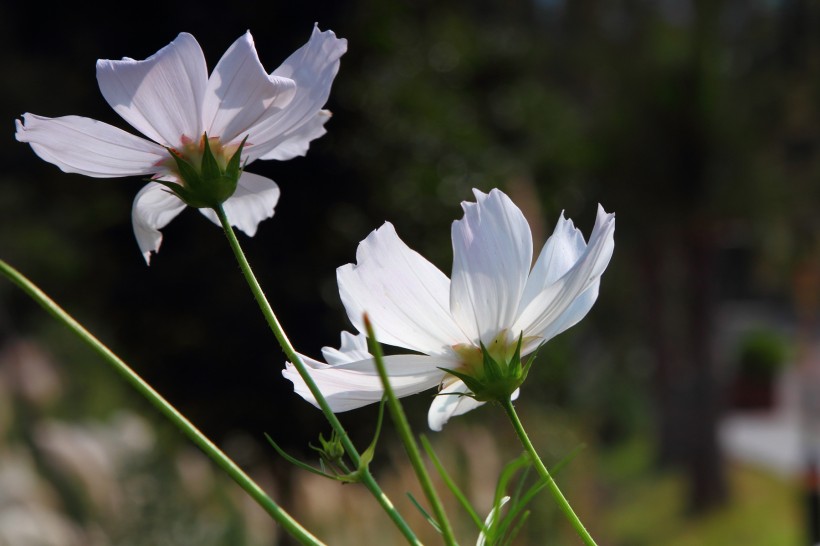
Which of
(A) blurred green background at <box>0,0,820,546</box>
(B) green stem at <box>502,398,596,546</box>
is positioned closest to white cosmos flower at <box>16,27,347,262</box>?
(B) green stem at <box>502,398,596,546</box>

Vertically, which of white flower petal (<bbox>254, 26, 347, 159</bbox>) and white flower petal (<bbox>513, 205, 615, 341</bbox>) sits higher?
white flower petal (<bbox>254, 26, 347, 159</bbox>)

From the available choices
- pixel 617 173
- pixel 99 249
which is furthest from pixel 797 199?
pixel 99 249

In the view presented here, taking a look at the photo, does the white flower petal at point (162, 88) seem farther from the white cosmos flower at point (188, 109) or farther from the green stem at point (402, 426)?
the green stem at point (402, 426)

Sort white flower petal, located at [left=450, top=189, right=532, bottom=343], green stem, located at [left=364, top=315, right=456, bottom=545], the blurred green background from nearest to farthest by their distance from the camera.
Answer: green stem, located at [left=364, top=315, right=456, bottom=545] < white flower petal, located at [left=450, top=189, right=532, bottom=343] < the blurred green background

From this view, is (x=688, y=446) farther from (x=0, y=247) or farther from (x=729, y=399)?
(x=0, y=247)

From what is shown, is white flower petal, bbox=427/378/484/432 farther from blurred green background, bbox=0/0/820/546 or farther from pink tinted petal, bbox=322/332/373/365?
blurred green background, bbox=0/0/820/546

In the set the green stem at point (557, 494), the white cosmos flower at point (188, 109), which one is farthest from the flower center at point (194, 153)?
the green stem at point (557, 494)
